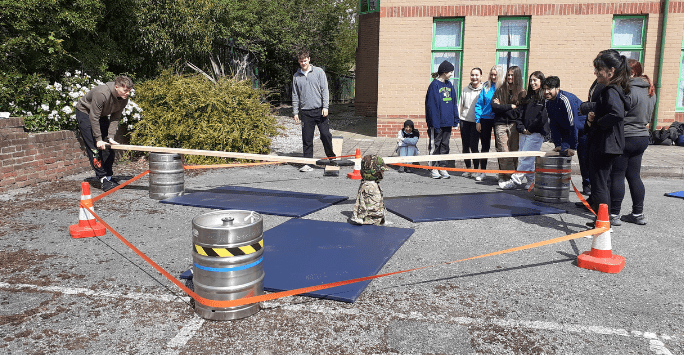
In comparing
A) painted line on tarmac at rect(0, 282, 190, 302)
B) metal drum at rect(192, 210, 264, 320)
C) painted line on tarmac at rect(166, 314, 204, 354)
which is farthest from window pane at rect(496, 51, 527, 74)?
painted line on tarmac at rect(166, 314, 204, 354)

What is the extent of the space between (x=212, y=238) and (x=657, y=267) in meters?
3.90

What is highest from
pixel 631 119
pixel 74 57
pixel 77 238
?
pixel 74 57

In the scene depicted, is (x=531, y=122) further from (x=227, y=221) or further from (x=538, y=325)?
(x=227, y=221)

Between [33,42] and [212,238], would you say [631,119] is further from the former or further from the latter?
[33,42]

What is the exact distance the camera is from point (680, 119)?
46.3ft

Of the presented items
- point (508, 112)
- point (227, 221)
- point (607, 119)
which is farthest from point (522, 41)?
point (227, 221)

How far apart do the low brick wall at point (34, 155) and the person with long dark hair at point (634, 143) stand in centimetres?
857

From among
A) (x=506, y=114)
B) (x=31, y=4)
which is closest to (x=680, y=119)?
(x=506, y=114)

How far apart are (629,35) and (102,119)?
1359 centimetres

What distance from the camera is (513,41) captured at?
1418 cm

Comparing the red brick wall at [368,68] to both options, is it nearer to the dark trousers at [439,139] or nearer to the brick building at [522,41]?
the brick building at [522,41]

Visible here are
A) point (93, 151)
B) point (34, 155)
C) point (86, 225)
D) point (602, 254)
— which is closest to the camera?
point (602, 254)

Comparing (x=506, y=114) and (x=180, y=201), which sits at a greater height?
(x=506, y=114)

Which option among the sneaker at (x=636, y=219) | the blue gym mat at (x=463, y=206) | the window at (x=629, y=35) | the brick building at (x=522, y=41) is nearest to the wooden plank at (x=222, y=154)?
the blue gym mat at (x=463, y=206)
